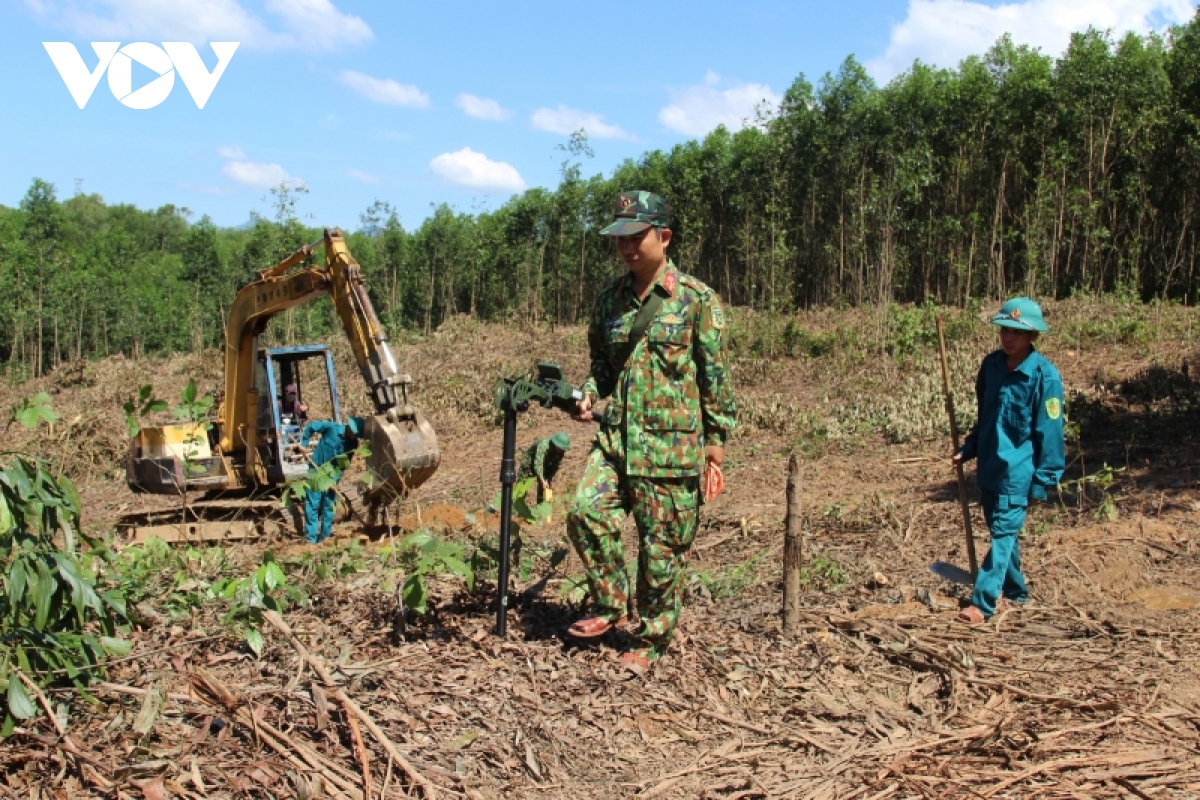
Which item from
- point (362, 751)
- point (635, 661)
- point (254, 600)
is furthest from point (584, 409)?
point (362, 751)

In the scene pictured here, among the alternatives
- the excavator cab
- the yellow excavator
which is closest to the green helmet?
the yellow excavator

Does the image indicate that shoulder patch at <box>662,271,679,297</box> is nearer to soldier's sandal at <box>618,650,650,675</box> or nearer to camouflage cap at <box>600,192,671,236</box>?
camouflage cap at <box>600,192,671,236</box>

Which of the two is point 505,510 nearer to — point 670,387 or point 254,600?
point 670,387

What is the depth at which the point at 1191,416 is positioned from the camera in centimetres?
991

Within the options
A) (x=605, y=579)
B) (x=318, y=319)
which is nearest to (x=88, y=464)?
(x=605, y=579)

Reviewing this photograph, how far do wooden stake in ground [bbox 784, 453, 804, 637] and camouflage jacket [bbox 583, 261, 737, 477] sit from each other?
1.95 feet

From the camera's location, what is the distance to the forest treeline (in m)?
23.1

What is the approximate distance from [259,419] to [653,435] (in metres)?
7.37

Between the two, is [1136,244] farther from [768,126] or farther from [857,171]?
[768,126]

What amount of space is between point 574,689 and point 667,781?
61cm

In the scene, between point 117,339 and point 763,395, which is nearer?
point 763,395

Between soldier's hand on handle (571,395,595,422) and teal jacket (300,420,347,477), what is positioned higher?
soldier's hand on handle (571,395,595,422)

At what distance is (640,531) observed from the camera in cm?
397

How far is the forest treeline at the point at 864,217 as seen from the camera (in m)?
23.1
